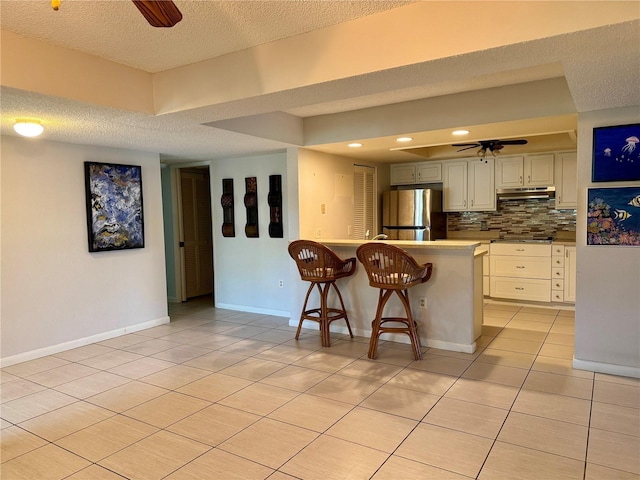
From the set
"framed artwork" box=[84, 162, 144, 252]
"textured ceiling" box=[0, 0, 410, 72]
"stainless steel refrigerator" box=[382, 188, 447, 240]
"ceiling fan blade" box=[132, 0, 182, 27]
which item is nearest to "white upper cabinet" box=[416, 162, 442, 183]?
"stainless steel refrigerator" box=[382, 188, 447, 240]

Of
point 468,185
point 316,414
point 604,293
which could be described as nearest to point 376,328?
point 316,414

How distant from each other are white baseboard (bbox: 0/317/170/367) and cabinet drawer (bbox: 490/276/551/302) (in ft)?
14.2

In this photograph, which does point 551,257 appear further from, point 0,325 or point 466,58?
point 0,325

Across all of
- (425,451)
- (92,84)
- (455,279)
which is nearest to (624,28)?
(425,451)

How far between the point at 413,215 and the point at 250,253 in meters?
2.36

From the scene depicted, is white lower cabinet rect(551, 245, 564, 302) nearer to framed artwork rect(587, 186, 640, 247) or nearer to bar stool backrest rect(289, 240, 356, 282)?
framed artwork rect(587, 186, 640, 247)

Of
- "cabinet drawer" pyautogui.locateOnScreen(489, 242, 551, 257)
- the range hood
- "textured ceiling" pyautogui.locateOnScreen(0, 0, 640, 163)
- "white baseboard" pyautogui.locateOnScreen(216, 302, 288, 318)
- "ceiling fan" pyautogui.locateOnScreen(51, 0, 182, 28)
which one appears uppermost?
"textured ceiling" pyautogui.locateOnScreen(0, 0, 640, 163)

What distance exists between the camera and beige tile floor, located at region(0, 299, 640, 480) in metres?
2.17

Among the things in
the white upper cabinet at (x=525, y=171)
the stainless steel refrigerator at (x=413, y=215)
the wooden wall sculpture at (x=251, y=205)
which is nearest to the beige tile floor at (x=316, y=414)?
the wooden wall sculpture at (x=251, y=205)

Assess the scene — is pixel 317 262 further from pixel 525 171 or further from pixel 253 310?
pixel 525 171

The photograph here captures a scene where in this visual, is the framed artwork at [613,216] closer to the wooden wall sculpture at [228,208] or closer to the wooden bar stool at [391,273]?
the wooden bar stool at [391,273]

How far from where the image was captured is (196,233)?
6.73 m

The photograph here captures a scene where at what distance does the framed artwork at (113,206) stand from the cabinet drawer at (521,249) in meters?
4.47

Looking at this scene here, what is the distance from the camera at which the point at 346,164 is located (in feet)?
18.4
